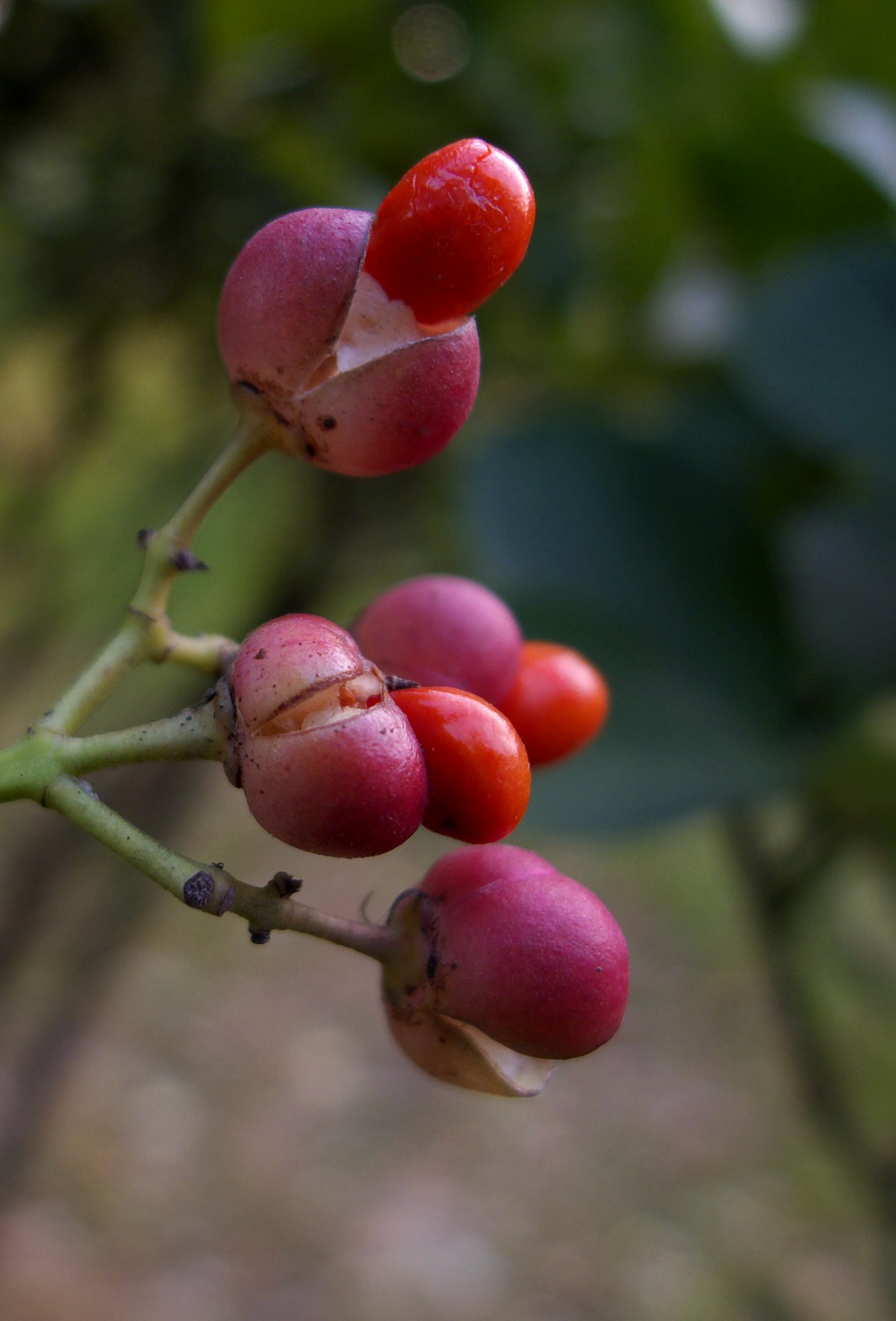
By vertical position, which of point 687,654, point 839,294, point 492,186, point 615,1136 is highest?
point 492,186

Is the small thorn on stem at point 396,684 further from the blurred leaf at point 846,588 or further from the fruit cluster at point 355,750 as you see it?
the blurred leaf at point 846,588

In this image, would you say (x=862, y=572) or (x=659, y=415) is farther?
(x=659, y=415)

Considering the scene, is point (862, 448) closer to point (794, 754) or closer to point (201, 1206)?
point (794, 754)

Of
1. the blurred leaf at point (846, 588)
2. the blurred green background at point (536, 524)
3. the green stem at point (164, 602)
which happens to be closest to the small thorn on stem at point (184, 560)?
the green stem at point (164, 602)

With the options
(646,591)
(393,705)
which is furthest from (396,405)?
(646,591)

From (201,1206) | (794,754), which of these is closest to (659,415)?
(794,754)

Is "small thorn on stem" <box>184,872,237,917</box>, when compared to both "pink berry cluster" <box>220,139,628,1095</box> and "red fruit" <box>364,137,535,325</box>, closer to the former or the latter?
"pink berry cluster" <box>220,139,628,1095</box>

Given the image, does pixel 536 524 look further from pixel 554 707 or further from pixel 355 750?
pixel 355 750
